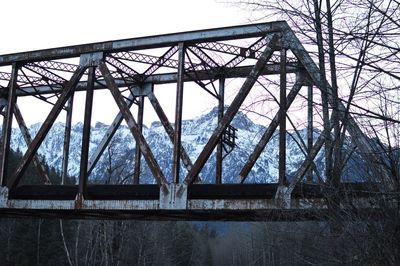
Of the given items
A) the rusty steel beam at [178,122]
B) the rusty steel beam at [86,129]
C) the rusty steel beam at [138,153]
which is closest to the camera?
the rusty steel beam at [178,122]

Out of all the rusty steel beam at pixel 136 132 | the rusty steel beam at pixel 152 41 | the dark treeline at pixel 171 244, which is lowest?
the dark treeline at pixel 171 244

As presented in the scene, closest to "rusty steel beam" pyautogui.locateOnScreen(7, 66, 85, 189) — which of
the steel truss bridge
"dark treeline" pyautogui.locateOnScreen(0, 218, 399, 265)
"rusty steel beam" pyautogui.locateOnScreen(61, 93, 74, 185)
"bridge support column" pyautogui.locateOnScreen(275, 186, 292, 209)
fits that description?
the steel truss bridge

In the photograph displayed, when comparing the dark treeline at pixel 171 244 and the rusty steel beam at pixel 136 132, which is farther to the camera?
the rusty steel beam at pixel 136 132

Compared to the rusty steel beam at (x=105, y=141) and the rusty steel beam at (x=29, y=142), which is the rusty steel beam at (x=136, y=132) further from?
the rusty steel beam at (x=29, y=142)

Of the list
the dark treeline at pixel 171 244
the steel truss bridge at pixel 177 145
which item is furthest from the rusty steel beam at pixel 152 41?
the dark treeline at pixel 171 244

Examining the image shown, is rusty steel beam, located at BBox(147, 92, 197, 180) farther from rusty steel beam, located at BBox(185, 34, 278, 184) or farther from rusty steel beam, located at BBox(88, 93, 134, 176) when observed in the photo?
rusty steel beam, located at BBox(185, 34, 278, 184)

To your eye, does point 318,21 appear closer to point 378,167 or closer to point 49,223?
point 378,167

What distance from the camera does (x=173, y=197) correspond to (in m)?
12.0

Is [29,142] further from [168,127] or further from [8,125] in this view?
[168,127]

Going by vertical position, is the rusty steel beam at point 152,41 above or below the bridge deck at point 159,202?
above

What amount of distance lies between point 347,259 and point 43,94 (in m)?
14.2

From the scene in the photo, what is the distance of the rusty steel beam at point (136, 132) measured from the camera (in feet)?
40.0

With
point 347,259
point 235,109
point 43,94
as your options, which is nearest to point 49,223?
point 43,94

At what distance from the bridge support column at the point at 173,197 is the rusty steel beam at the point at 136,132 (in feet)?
0.51
